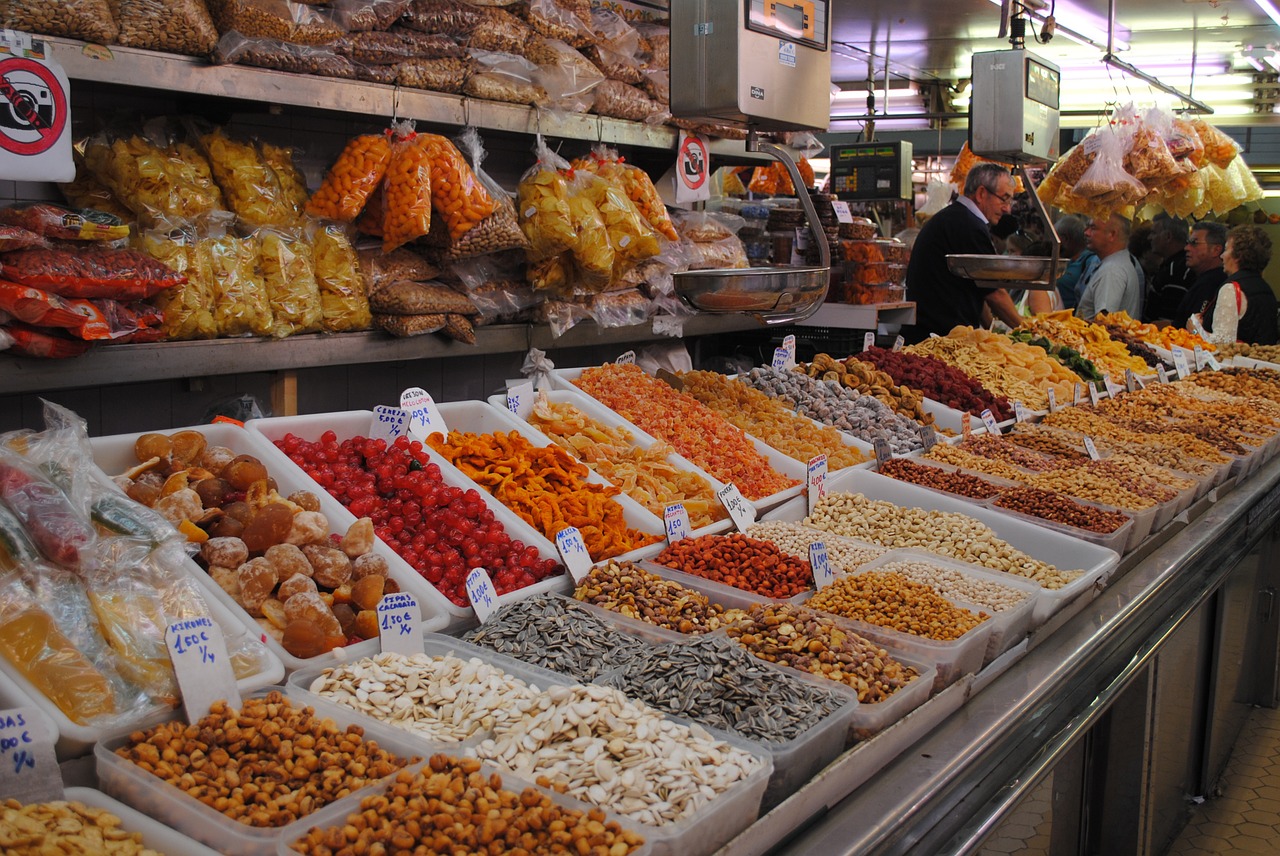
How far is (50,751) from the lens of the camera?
1.16 m

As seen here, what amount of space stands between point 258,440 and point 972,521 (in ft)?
5.16

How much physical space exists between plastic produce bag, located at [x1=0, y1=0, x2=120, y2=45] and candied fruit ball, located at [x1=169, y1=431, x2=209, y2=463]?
95cm

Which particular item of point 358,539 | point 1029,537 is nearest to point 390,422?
point 358,539

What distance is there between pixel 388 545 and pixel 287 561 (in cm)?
24

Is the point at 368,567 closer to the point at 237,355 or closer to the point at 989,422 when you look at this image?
the point at 237,355

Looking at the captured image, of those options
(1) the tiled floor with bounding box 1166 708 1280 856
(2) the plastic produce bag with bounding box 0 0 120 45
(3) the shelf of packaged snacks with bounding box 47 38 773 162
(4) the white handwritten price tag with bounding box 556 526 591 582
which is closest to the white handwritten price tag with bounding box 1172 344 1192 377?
(1) the tiled floor with bounding box 1166 708 1280 856

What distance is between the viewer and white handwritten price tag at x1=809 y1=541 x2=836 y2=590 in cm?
196

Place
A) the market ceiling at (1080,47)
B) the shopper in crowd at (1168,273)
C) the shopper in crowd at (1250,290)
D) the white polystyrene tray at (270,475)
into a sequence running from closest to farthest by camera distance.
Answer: the white polystyrene tray at (270,475), the market ceiling at (1080,47), the shopper in crowd at (1250,290), the shopper in crowd at (1168,273)

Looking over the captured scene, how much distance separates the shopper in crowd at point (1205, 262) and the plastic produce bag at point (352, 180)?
595cm

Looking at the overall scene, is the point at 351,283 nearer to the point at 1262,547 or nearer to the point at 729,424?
the point at 729,424

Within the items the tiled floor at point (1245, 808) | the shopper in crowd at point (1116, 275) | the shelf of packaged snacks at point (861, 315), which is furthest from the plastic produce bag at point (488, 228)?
the shopper in crowd at point (1116, 275)

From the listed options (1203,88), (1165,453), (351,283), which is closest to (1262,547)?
(1165,453)

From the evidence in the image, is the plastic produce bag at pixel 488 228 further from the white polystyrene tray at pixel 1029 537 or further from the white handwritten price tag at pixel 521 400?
the white polystyrene tray at pixel 1029 537

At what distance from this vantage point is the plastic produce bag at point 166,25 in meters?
2.37
